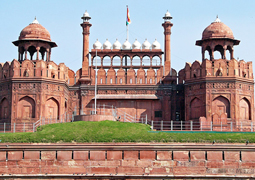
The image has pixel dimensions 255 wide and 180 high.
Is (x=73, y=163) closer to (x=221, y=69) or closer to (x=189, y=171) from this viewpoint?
(x=189, y=171)

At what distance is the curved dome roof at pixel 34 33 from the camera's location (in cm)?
4616

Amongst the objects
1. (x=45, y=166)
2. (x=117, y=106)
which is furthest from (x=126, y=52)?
(x=45, y=166)

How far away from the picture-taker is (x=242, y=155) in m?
31.9

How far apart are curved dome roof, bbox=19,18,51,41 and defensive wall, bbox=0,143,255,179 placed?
628 inches

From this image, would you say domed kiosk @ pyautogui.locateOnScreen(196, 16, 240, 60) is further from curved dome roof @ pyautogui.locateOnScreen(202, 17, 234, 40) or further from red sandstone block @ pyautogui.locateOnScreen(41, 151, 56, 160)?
red sandstone block @ pyautogui.locateOnScreen(41, 151, 56, 160)

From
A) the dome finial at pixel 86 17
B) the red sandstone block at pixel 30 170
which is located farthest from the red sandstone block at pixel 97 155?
the dome finial at pixel 86 17

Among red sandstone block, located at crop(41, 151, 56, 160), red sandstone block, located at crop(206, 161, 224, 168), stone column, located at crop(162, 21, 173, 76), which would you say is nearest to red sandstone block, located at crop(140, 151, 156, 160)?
red sandstone block, located at crop(206, 161, 224, 168)

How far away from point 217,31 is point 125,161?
18723 mm

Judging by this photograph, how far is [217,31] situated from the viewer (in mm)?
45781

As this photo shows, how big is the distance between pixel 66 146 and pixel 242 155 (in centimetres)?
1099

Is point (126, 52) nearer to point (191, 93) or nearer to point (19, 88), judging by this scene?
point (191, 93)

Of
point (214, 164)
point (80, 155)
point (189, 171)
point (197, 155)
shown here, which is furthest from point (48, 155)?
point (214, 164)

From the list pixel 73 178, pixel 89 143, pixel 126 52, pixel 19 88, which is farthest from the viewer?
pixel 126 52

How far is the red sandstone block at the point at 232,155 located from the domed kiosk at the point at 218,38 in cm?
1520
